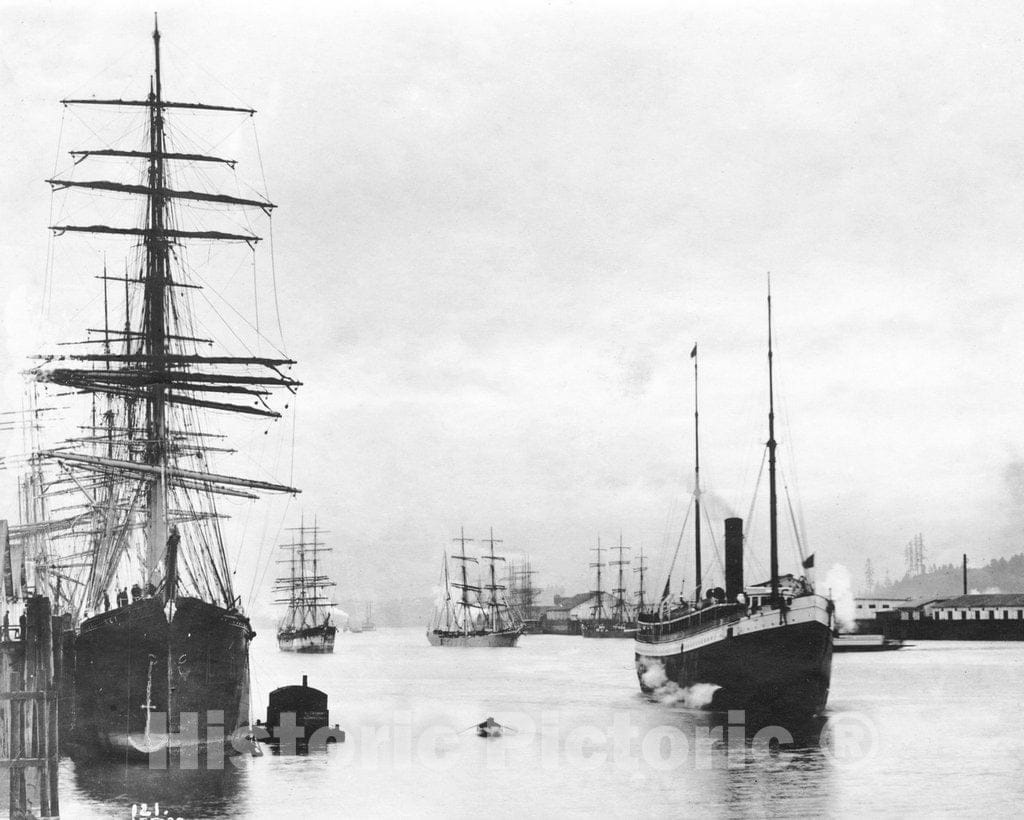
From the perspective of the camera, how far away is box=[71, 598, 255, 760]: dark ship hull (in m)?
36.7

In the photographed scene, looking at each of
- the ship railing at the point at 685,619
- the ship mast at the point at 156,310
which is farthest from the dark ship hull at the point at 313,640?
the ship mast at the point at 156,310

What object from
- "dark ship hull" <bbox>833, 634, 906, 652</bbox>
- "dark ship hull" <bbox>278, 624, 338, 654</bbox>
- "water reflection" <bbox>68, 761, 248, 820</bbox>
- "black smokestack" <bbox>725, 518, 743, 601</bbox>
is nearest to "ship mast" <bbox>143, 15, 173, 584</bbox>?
"water reflection" <bbox>68, 761, 248, 820</bbox>

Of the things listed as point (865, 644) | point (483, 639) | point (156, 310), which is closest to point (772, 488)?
point (156, 310)

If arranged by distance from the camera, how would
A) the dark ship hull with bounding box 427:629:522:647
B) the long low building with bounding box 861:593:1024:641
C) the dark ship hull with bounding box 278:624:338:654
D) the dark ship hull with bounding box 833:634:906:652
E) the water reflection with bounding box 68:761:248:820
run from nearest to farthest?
the water reflection with bounding box 68:761:248:820
the dark ship hull with bounding box 833:634:906:652
the long low building with bounding box 861:593:1024:641
the dark ship hull with bounding box 278:624:338:654
the dark ship hull with bounding box 427:629:522:647

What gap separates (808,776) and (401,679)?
58253 mm

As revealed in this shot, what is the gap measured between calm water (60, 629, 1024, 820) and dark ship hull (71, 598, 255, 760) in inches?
54.4

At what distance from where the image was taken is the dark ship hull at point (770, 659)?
4872cm

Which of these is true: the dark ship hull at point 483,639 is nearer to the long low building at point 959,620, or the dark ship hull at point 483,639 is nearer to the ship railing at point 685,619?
the long low building at point 959,620

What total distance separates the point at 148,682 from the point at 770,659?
24523 millimetres

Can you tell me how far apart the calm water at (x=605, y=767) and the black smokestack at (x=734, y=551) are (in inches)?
258

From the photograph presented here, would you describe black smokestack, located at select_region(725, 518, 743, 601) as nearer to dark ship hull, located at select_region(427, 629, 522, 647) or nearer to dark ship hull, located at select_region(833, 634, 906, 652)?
dark ship hull, located at select_region(833, 634, 906, 652)

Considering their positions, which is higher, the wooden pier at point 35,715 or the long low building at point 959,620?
the wooden pier at point 35,715

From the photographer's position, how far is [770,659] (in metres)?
49.4

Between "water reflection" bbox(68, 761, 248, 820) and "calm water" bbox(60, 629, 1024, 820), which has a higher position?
"water reflection" bbox(68, 761, 248, 820)
